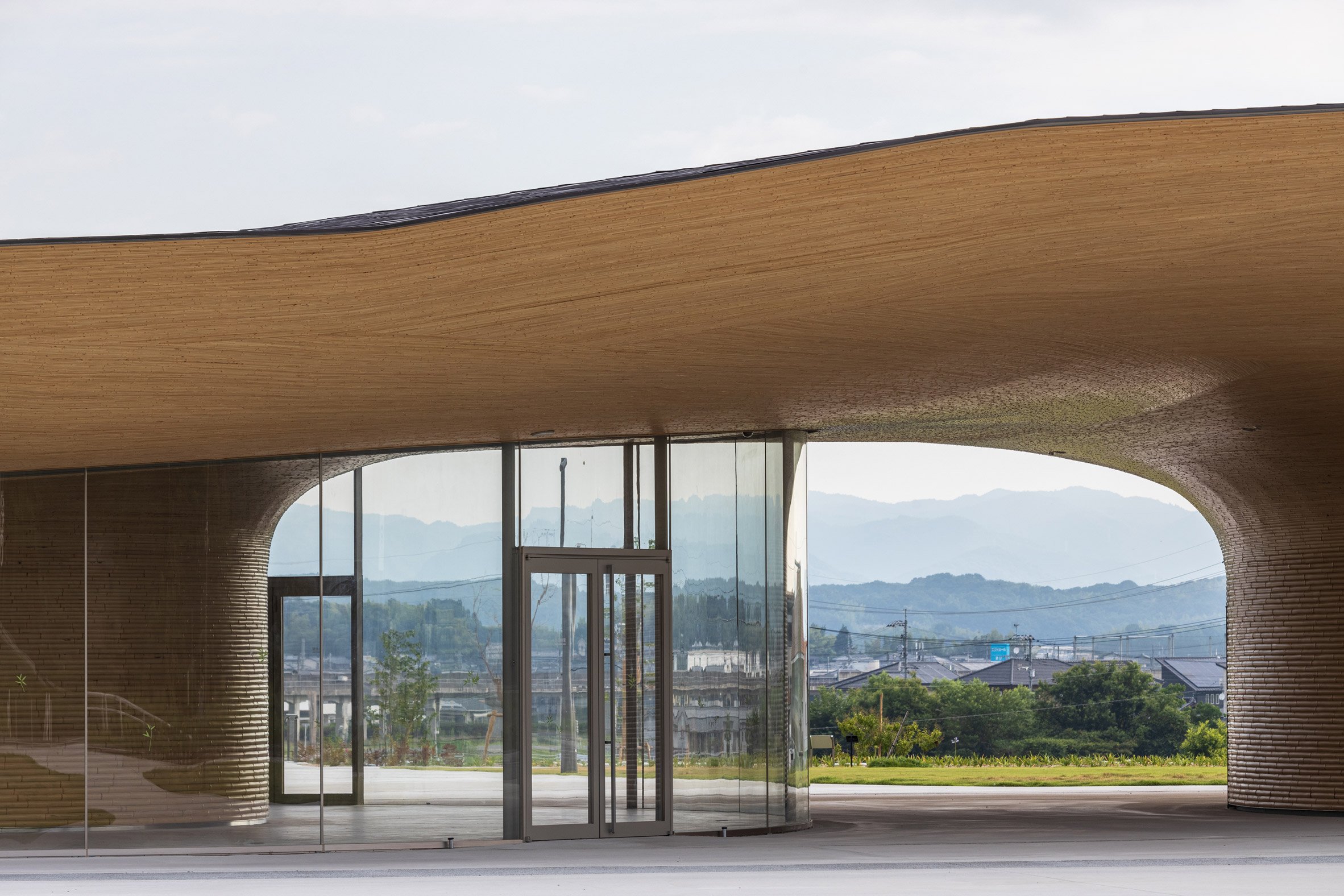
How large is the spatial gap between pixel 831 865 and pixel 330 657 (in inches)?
187

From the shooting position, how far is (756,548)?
14.1 m

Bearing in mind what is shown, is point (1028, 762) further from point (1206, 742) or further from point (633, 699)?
point (633, 699)

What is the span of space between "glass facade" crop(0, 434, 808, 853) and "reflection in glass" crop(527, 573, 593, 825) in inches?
0.7

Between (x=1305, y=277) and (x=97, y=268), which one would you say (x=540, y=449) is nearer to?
(x=97, y=268)

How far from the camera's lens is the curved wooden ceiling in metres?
7.33

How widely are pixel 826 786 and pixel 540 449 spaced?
14401mm

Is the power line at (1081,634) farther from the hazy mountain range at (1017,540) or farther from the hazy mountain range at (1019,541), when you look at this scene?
the hazy mountain range at (1019,541)

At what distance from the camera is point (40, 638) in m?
13.2

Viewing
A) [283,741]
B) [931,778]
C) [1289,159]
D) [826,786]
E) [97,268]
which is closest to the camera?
[1289,159]

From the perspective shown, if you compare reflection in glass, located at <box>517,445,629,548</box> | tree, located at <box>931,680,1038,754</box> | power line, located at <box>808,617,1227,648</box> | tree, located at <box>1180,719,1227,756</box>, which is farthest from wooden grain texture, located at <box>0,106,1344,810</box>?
power line, located at <box>808,617,1227,648</box>

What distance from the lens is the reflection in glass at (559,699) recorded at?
13141 millimetres

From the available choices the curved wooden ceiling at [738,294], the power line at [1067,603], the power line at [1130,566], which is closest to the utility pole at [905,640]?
the power line at [1067,603]

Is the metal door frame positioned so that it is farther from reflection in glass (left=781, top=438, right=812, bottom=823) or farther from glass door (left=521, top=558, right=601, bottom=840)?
reflection in glass (left=781, top=438, right=812, bottom=823)

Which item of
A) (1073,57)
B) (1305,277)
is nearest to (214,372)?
(1305,277)
